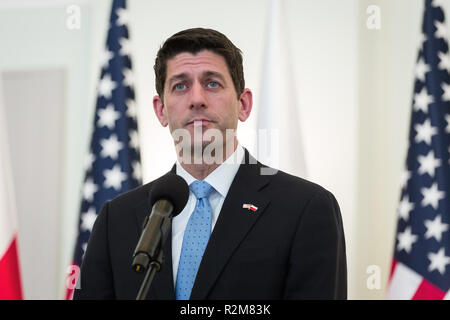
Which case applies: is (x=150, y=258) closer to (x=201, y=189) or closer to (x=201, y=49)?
(x=201, y=189)

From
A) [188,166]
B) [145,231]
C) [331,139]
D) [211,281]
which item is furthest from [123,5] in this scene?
[145,231]

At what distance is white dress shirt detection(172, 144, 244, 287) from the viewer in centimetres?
174

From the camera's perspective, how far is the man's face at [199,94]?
1.77 meters

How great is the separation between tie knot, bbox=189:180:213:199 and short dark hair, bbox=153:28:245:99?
13.4 inches

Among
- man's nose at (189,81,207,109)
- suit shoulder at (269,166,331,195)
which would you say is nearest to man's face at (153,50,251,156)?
man's nose at (189,81,207,109)

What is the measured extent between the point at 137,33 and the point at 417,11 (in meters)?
1.85

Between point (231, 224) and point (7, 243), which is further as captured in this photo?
point (7, 243)

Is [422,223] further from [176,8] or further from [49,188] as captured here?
[49,188]

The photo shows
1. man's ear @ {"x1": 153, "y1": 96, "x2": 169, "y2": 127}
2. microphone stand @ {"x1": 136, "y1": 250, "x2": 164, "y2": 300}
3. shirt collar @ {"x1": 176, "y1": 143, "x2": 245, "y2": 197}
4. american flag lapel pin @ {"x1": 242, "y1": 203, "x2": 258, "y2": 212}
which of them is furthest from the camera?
man's ear @ {"x1": 153, "y1": 96, "x2": 169, "y2": 127}

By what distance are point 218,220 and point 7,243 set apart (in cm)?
240

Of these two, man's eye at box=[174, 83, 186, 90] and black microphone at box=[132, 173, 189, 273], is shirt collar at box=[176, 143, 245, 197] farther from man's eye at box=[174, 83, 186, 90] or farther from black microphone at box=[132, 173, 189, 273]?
black microphone at box=[132, 173, 189, 273]

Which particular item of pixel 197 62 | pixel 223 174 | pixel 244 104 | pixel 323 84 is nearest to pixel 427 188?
pixel 323 84

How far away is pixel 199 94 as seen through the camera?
1.78 m

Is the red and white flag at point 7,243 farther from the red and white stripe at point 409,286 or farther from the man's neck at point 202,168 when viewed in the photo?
the red and white stripe at point 409,286
